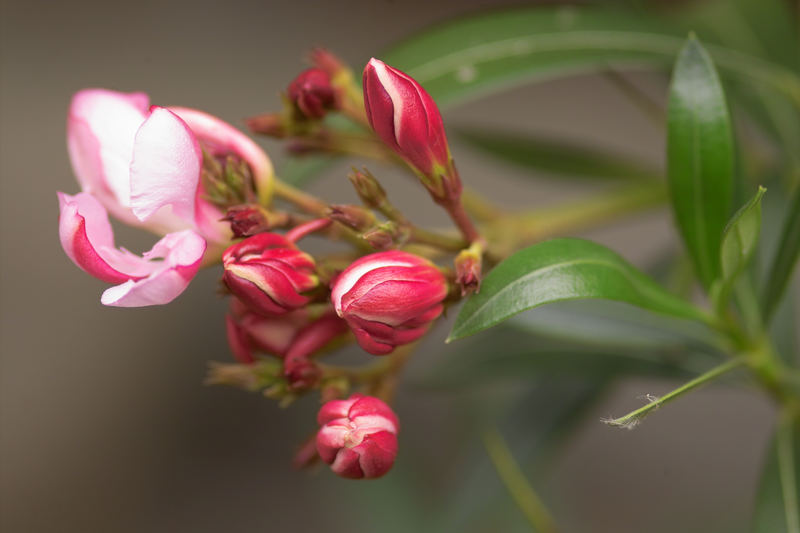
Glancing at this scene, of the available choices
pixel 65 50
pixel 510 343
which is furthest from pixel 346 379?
pixel 65 50

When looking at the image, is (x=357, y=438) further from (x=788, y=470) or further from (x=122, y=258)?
(x=788, y=470)

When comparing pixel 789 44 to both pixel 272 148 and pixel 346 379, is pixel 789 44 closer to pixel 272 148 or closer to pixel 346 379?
pixel 346 379

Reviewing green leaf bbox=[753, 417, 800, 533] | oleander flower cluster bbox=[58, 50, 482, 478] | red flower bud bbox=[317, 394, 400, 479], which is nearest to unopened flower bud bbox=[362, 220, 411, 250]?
oleander flower cluster bbox=[58, 50, 482, 478]

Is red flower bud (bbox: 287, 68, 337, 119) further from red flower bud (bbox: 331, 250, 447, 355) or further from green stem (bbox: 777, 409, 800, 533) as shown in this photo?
green stem (bbox: 777, 409, 800, 533)

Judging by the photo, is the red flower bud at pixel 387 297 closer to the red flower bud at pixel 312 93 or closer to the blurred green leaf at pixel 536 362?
the red flower bud at pixel 312 93

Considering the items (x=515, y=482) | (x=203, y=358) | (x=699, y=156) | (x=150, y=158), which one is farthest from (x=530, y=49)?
(x=203, y=358)
